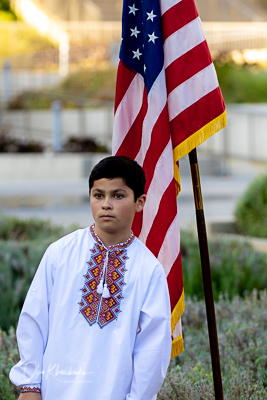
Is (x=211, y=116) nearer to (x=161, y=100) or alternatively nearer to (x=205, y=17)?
(x=161, y=100)

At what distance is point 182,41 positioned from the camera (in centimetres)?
386

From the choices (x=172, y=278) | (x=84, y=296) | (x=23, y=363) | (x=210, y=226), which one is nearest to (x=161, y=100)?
(x=172, y=278)

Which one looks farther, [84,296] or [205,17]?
[205,17]

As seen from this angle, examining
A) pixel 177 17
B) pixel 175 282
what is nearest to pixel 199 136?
pixel 177 17

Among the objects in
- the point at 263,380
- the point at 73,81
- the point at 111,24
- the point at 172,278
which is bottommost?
the point at 263,380

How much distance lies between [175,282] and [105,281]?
0.83 meters

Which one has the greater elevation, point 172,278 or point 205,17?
point 205,17

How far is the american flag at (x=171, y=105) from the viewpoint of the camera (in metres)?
3.85

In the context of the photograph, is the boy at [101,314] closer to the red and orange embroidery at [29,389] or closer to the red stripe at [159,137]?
the red and orange embroidery at [29,389]

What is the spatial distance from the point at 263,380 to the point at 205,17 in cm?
3515

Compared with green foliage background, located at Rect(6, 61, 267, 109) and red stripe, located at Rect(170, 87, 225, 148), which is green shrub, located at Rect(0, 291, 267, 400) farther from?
green foliage background, located at Rect(6, 61, 267, 109)

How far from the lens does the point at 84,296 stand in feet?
10.1

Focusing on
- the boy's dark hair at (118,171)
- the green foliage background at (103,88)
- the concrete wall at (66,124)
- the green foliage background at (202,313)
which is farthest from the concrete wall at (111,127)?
the boy's dark hair at (118,171)

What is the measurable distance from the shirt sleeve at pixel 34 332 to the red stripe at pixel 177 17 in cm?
129
